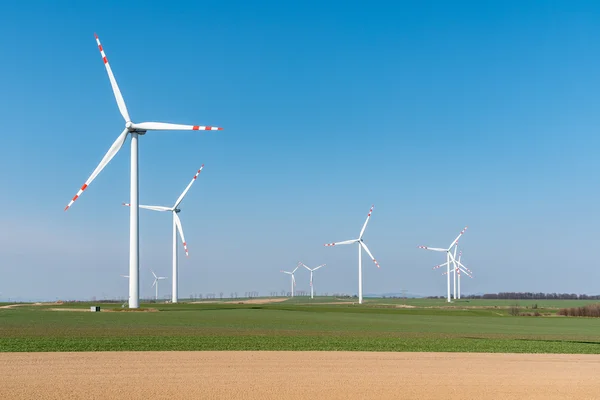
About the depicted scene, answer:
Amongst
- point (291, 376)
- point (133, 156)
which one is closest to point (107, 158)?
point (133, 156)

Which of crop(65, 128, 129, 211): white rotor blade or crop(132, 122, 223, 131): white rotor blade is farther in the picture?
crop(132, 122, 223, 131): white rotor blade

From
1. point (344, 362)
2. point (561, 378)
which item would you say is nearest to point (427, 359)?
point (344, 362)

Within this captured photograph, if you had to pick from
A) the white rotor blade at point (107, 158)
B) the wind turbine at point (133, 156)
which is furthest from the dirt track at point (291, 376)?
the wind turbine at point (133, 156)

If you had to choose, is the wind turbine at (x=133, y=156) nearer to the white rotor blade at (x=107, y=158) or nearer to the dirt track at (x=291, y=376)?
the white rotor blade at (x=107, y=158)

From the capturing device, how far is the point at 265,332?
151 feet

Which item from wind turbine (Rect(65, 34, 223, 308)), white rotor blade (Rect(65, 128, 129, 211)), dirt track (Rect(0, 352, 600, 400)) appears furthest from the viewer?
wind turbine (Rect(65, 34, 223, 308))

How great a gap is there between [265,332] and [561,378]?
2398cm

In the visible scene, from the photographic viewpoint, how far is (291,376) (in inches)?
974

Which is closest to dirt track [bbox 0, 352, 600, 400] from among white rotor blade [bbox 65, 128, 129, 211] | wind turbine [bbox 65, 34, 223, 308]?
white rotor blade [bbox 65, 128, 129, 211]

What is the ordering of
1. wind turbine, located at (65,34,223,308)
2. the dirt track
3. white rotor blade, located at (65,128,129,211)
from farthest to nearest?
wind turbine, located at (65,34,223,308) → white rotor blade, located at (65,128,129,211) → the dirt track

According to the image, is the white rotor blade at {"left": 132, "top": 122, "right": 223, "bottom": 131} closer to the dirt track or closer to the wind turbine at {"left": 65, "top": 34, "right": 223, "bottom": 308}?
the wind turbine at {"left": 65, "top": 34, "right": 223, "bottom": 308}

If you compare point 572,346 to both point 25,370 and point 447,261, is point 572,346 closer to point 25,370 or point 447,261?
point 25,370

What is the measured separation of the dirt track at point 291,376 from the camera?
2144 cm

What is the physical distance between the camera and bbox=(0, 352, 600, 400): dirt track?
21.4m
